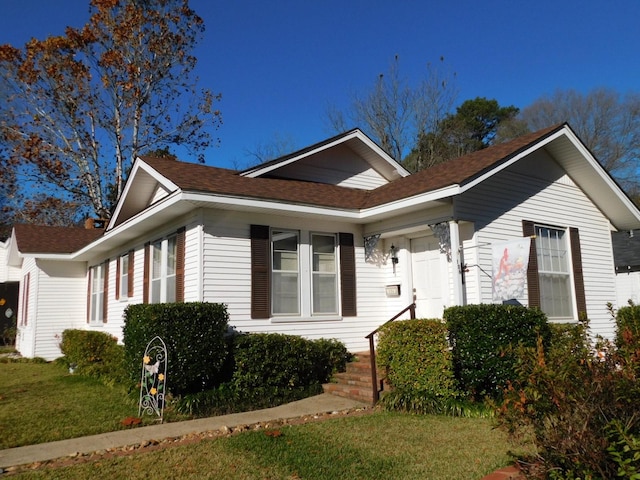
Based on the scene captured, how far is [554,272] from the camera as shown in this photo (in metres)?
11.1

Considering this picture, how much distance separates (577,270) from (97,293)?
13.9 meters

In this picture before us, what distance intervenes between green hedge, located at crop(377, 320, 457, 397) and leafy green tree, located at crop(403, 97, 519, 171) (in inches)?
829

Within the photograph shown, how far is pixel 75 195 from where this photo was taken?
2567 cm

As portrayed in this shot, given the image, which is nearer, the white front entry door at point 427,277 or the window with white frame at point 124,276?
the white front entry door at point 427,277

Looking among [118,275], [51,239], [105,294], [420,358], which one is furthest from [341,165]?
[51,239]

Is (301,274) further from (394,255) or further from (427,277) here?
(427,277)

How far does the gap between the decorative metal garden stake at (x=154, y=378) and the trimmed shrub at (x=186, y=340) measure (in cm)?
12

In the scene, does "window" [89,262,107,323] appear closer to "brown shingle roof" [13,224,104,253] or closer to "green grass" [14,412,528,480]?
"brown shingle roof" [13,224,104,253]

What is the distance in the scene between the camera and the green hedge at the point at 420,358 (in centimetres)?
785

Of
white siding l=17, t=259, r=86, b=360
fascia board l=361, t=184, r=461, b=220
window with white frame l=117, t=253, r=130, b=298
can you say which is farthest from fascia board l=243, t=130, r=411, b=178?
white siding l=17, t=259, r=86, b=360

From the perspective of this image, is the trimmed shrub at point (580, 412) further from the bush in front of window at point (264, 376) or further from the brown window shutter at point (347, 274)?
the brown window shutter at point (347, 274)

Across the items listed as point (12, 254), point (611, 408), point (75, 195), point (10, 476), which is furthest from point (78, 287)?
point (611, 408)

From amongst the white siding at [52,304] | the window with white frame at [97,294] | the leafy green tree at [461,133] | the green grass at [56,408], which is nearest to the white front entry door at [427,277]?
the green grass at [56,408]

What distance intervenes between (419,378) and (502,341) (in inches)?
53.6
